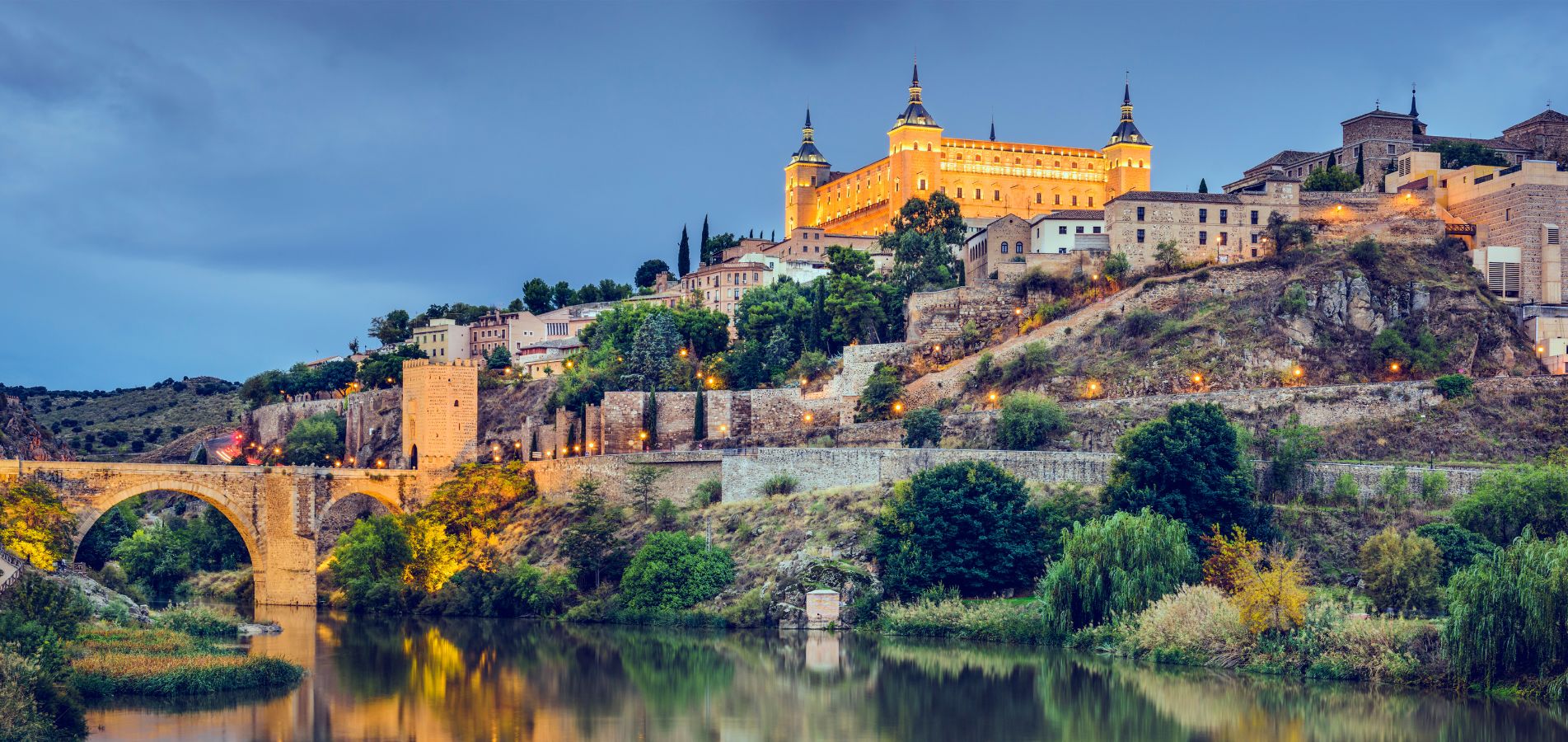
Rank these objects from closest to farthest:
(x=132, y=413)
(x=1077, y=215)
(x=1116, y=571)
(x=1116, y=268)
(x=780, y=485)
A: 1. (x=1116, y=571)
2. (x=780, y=485)
3. (x=1116, y=268)
4. (x=1077, y=215)
5. (x=132, y=413)

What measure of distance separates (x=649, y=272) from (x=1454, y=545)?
79846mm

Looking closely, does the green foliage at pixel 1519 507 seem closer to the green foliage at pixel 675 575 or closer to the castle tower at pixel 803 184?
the green foliage at pixel 675 575

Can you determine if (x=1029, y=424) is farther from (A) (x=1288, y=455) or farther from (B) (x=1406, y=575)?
(B) (x=1406, y=575)

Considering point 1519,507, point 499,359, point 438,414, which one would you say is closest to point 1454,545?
point 1519,507

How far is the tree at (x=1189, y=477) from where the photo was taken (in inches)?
1805

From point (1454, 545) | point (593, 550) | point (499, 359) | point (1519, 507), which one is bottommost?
point (593, 550)

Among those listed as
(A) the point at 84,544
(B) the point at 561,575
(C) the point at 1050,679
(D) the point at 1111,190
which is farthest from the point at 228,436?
(C) the point at 1050,679

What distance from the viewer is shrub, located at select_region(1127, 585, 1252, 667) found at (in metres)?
37.9

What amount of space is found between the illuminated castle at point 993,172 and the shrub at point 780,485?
41494 millimetres

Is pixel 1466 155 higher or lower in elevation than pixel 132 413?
higher

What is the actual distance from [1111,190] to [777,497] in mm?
48079

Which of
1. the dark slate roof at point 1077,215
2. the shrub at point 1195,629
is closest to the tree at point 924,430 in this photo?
the dark slate roof at point 1077,215

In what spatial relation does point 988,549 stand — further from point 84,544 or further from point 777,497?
point 84,544

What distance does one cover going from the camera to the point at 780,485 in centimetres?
5575
